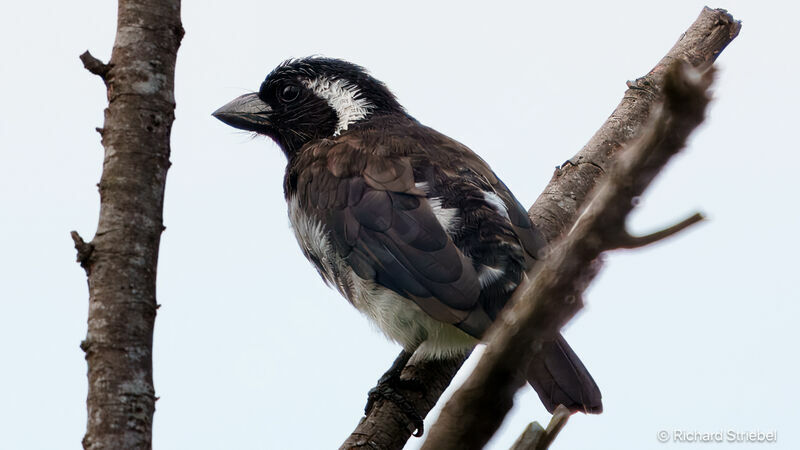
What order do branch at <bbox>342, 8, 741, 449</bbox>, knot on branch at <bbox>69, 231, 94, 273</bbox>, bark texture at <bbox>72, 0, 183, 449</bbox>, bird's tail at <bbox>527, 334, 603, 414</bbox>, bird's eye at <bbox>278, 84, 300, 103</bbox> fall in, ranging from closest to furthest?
bark texture at <bbox>72, 0, 183, 449</bbox>
knot on branch at <bbox>69, 231, 94, 273</bbox>
bird's tail at <bbox>527, 334, 603, 414</bbox>
branch at <bbox>342, 8, 741, 449</bbox>
bird's eye at <bbox>278, 84, 300, 103</bbox>

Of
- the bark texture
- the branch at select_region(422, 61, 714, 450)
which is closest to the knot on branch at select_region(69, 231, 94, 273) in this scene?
the bark texture

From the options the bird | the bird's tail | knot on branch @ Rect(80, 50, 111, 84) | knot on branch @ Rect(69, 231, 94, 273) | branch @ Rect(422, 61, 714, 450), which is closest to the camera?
branch @ Rect(422, 61, 714, 450)

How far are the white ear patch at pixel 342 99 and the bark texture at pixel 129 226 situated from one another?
2324 mm

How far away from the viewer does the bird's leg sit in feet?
13.6

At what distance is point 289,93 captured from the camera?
5.74 metres

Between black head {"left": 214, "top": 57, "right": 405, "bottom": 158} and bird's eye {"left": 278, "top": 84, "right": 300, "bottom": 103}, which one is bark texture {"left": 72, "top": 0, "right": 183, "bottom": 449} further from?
bird's eye {"left": 278, "top": 84, "right": 300, "bottom": 103}

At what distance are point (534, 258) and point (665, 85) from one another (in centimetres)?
250

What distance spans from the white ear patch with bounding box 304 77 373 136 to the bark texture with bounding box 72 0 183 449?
2.32 m

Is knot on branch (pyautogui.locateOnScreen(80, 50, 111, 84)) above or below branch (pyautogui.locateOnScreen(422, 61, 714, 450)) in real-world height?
above

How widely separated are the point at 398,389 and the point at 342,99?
6.56 ft

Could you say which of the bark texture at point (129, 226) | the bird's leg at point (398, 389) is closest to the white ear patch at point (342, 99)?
the bird's leg at point (398, 389)

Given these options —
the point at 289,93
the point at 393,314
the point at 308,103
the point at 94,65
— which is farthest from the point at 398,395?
the point at 289,93

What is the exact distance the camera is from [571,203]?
5219 millimetres

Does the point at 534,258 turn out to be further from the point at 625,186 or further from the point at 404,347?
the point at 625,186
